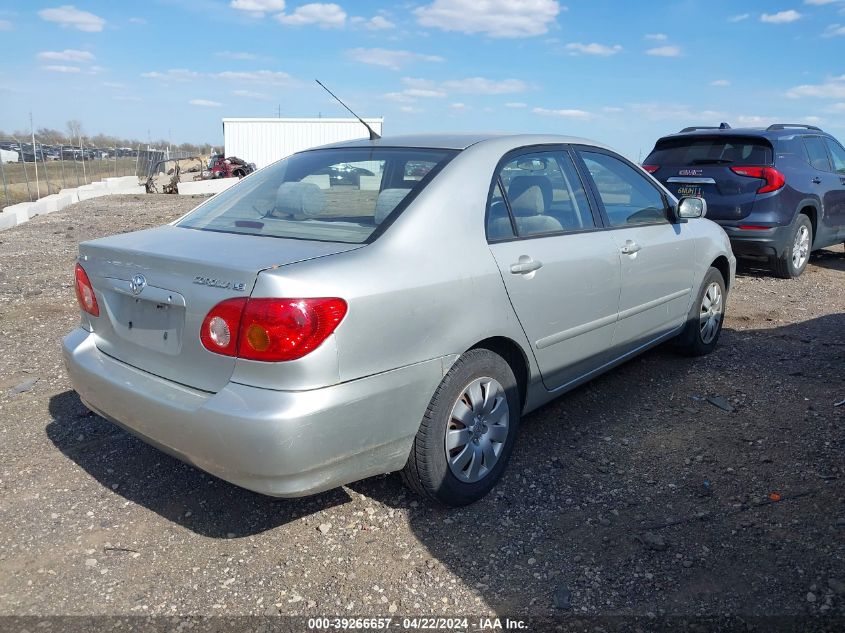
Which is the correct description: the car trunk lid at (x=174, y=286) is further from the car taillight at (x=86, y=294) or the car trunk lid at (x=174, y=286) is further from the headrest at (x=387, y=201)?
the headrest at (x=387, y=201)

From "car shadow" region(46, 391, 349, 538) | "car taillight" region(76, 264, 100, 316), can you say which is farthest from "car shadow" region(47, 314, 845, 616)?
"car taillight" region(76, 264, 100, 316)

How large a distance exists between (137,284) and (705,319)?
4110mm

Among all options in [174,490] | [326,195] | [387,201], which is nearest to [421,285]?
[387,201]

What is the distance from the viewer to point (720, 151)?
8.12m

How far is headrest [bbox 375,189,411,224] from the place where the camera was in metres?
2.99

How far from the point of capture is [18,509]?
3.22 m

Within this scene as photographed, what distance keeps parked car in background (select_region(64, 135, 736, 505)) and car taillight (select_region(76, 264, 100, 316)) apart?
1 centimetres

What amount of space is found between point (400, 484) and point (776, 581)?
5.49 ft

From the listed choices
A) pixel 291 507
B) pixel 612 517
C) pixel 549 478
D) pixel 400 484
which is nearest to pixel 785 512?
pixel 612 517

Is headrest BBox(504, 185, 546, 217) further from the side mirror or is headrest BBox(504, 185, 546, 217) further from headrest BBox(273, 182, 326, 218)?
the side mirror

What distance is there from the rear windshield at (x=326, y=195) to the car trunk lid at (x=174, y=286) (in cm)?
19

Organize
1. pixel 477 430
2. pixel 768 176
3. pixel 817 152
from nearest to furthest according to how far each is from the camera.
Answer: pixel 477 430, pixel 768 176, pixel 817 152

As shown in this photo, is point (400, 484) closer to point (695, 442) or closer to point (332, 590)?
point (332, 590)

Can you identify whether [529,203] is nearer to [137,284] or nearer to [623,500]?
[623,500]
